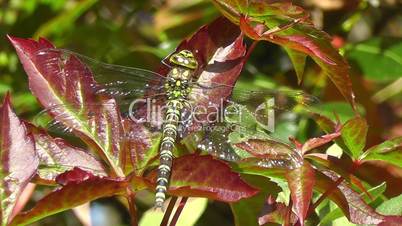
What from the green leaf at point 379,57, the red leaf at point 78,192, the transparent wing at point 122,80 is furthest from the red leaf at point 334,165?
the green leaf at point 379,57

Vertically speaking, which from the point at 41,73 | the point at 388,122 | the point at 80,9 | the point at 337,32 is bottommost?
the point at 388,122

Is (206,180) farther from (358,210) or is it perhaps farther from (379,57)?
(379,57)

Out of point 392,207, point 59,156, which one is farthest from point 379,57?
point 59,156

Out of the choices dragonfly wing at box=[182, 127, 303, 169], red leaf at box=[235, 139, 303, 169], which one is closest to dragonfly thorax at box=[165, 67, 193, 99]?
dragonfly wing at box=[182, 127, 303, 169]

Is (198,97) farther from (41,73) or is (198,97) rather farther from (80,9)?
(80,9)

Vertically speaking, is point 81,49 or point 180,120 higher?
point 180,120

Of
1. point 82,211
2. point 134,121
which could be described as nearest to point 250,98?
point 134,121
